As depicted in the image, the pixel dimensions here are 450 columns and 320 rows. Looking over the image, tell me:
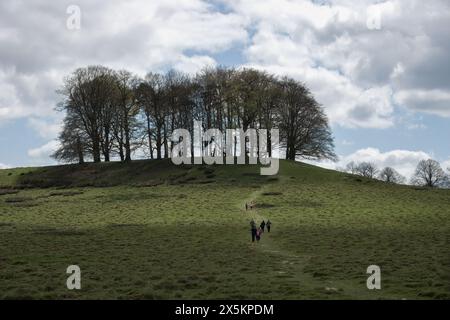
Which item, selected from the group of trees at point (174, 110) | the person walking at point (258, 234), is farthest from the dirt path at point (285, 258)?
the group of trees at point (174, 110)

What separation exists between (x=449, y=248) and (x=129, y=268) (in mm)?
20564

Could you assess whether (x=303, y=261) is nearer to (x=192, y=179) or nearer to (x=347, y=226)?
(x=347, y=226)

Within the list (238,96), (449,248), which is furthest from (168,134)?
(449,248)

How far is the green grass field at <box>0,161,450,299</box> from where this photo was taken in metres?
21.7

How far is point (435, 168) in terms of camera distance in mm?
127250

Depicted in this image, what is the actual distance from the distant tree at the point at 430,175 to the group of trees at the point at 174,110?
4636 centimetres

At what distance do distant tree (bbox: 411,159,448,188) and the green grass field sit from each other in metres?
55.0

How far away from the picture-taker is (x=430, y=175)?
126m

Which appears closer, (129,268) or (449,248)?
(129,268)

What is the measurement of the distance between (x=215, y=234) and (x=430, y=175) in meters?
100

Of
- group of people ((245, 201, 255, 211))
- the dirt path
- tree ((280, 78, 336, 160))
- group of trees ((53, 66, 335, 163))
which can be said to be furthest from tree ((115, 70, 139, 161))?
the dirt path

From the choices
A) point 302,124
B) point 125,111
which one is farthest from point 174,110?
point 302,124

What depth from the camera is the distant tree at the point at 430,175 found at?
412 feet

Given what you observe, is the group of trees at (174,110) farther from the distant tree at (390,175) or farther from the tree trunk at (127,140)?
the distant tree at (390,175)
